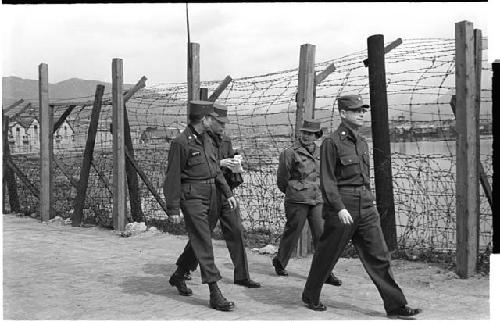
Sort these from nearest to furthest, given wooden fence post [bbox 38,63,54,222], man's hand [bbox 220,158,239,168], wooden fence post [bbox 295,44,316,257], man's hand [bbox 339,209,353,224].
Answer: man's hand [bbox 339,209,353,224], man's hand [bbox 220,158,239,168], wooden fence post [bbox 295,44,316,257], wooden fence post [bbox 38,63,54,222]

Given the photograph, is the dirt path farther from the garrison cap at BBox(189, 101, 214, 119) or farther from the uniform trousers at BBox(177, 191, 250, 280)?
the garrison cap at BBox(189, 101, 214, 119)

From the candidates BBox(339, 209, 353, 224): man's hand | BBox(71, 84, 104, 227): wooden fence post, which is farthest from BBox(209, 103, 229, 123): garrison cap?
BBox(71, 84, 104, 227): wooden fence post

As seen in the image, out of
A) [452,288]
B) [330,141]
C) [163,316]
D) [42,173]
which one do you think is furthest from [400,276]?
[42,173]

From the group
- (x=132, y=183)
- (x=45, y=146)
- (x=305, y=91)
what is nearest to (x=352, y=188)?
(x=305, y=91)

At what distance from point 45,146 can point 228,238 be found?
270 inches

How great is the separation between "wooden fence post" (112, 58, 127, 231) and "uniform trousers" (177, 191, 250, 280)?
14.9ft

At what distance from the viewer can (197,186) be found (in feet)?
20.8

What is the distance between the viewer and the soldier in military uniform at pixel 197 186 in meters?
6.15

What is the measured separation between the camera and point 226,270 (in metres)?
7.91

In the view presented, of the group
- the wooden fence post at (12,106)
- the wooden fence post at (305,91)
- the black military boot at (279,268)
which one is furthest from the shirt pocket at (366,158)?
the wooden fence post at (12,106)

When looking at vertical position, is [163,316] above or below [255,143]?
below

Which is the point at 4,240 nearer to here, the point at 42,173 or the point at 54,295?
the point at 42,173

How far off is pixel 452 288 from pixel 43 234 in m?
7.13

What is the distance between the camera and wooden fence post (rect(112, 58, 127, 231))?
1123cm
